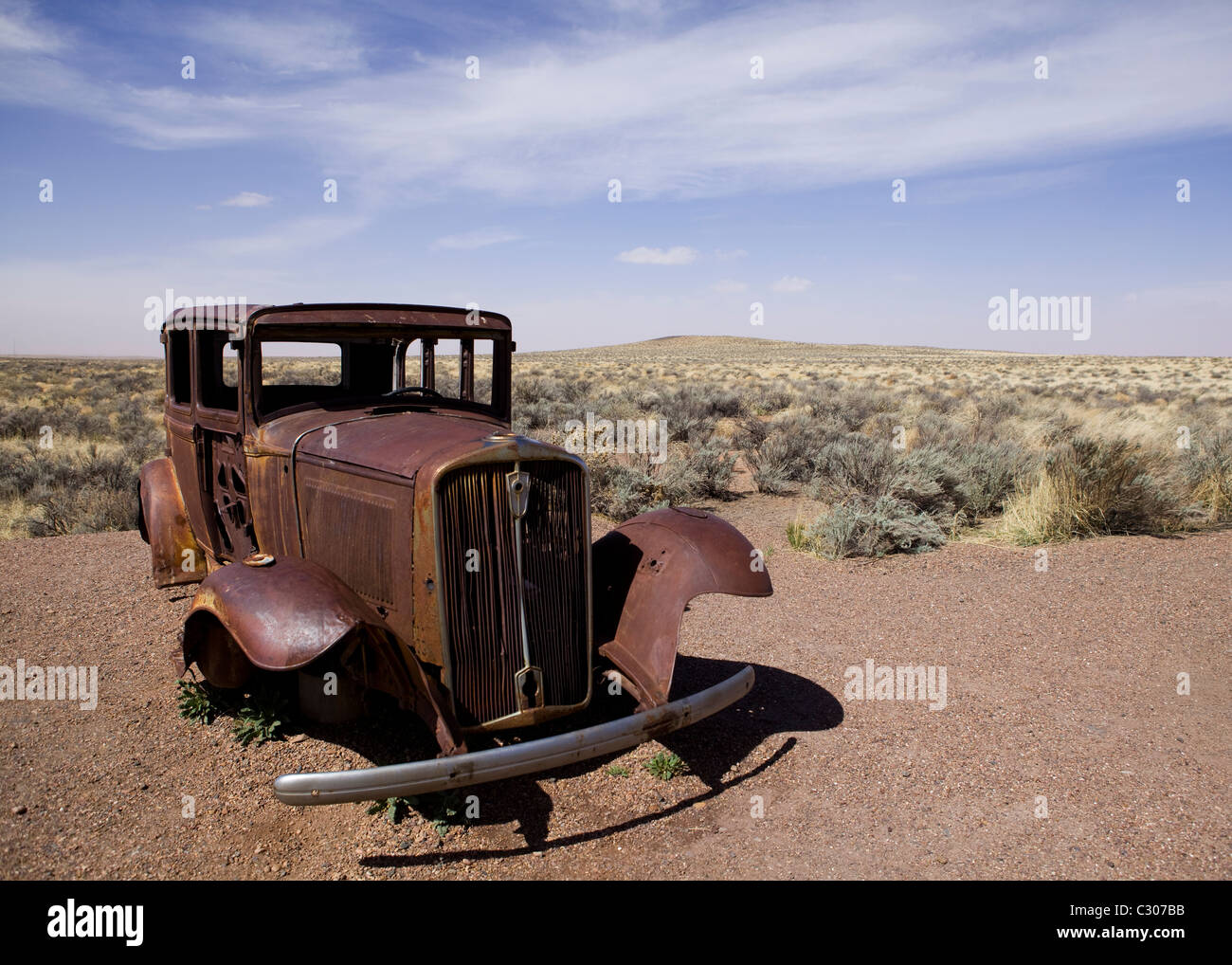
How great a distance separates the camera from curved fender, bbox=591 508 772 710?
4.12m

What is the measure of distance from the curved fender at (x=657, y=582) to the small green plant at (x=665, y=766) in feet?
1.40

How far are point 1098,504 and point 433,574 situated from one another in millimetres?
7744

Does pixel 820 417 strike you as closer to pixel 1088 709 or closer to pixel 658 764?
pixel 1088 709

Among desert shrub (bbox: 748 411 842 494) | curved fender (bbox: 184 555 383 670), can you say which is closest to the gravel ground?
curved fender (bbox: 184 555 383 670)

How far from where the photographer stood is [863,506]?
9.31 m

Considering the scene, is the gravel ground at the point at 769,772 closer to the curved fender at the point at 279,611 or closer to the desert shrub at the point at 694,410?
the curved fender at the point at 279,611

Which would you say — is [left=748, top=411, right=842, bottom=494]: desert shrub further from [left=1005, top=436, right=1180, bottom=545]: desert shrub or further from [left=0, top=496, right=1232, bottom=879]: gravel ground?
[left=0, top=496, right=1232, bottom=879]: gravel ground

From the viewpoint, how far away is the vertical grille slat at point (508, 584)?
3.59 meters

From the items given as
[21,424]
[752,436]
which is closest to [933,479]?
[752,436]

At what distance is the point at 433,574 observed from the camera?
11.7 feet

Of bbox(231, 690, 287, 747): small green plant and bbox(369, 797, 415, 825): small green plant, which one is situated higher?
bbox(231, 690, 287, 747): small green plant

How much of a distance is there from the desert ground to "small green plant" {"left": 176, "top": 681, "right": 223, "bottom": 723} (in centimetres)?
9
